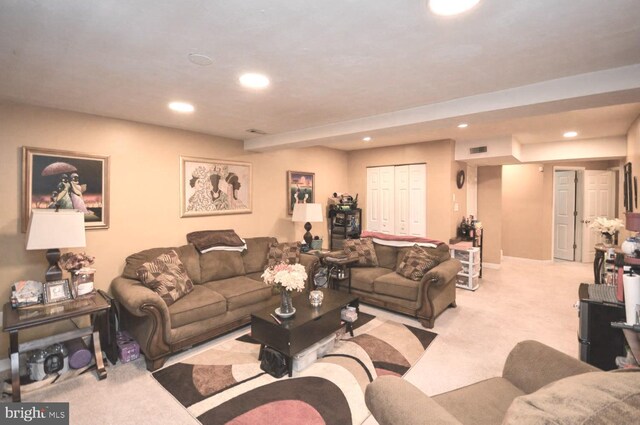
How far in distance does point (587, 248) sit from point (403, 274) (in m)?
5.72

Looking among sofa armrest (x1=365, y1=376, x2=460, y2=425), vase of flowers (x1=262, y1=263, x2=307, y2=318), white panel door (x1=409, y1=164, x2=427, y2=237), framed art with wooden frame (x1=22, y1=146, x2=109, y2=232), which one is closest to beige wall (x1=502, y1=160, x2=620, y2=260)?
white panel door (x1=409, y1=164, x2=427, y2=237)

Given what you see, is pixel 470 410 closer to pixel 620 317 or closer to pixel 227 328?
pixel 620 317

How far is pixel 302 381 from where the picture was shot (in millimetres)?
2449

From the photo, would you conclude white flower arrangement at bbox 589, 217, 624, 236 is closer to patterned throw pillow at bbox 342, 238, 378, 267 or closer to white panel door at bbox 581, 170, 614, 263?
white panel door at bbox 581, 170, 614, 263

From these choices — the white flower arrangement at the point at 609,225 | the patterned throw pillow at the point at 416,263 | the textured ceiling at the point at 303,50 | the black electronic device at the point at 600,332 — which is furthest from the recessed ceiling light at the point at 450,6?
the white flower arrangement at the point at 609,225

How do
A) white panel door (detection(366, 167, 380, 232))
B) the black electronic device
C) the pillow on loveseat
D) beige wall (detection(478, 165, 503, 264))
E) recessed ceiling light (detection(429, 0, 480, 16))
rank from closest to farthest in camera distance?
the pillow on loveseat < recessed ceiling light (detection(429, 0, 480, 16)) < the black electronic device < white panel door (detection(366, 167, 380, 232)) < beige wall (detection(478, 165, 503, 264))

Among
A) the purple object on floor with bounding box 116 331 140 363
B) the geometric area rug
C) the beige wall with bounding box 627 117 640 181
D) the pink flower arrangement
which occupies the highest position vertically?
the beige wall with bounding box 627 117 640 181

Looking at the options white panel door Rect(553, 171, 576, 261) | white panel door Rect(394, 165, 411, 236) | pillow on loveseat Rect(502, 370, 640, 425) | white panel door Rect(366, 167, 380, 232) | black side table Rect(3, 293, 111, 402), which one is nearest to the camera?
pillow on loveseat Rect(502, 370, 640, 425)

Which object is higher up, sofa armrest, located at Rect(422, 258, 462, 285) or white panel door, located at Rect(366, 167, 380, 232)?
white panel door, located at Rect(366, 167, 380, 232)

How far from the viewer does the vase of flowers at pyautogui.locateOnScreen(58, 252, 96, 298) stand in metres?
2.71

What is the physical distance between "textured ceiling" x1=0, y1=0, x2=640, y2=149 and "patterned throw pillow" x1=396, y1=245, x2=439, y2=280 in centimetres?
181

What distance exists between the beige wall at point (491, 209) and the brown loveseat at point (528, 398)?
520 centimetres

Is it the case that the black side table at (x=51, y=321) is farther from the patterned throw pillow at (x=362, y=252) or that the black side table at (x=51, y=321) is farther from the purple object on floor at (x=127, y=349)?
the patterned throw pillow at (x=362, y=252)

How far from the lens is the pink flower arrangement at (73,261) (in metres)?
2.71
